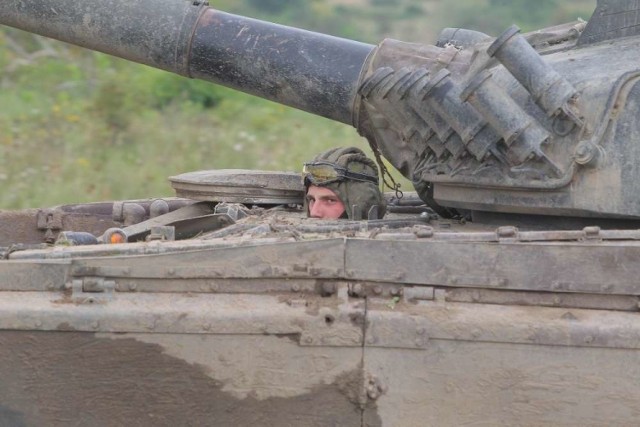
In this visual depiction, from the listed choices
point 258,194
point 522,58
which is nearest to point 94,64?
point 258,194

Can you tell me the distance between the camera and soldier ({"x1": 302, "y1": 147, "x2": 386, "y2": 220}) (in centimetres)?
575

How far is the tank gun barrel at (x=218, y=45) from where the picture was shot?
5.73 m

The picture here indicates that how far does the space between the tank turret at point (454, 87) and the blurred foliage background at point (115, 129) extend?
4.93m

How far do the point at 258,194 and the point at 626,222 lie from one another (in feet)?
6.23

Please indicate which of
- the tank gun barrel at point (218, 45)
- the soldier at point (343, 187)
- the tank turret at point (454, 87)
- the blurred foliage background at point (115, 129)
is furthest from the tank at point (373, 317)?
the blurred foliage background at point (115, 129)

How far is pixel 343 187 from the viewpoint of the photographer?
19.0 ft

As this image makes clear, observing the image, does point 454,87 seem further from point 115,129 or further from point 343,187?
point 115,129

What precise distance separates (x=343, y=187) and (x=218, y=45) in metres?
0.85

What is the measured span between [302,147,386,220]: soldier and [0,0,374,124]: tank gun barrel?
202 mm

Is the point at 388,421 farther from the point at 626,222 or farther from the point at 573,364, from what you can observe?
the point at 626,222

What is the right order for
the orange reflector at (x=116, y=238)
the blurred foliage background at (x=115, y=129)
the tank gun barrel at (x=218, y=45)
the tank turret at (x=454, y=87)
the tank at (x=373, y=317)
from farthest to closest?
the blurred foliage background at (x=115, y=129) → the tank gun barrel at (x=218, y=45) → the orange reflector at (x=116, y=238) → the tank turret at (x=454, y=87) → the tank at (x=373, y=317)

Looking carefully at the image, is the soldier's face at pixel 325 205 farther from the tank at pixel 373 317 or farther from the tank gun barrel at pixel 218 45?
the tank at pixel 373 317

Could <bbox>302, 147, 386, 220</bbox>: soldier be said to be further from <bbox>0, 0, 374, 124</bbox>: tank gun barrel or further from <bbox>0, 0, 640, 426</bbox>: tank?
<bbox>0, 0, 640, 426</bbox>: tank

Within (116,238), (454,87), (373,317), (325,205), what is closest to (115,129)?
(325,205)
